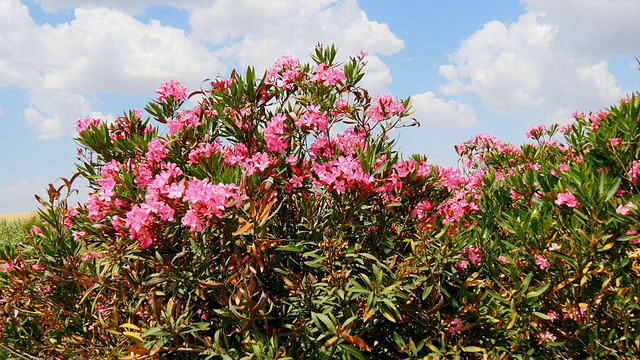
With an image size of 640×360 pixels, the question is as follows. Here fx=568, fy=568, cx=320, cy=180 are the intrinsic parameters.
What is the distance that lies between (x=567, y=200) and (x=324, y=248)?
138 centimetres

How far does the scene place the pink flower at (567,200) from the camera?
313 cm

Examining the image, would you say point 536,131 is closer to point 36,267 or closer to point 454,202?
point 454,202

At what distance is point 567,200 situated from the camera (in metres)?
3.14

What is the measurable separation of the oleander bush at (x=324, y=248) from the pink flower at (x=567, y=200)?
0.01m

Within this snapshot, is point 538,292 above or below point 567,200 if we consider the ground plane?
below

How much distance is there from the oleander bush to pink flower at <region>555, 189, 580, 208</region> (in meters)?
0.01

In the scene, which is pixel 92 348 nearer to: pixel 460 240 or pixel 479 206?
pixel 460 240

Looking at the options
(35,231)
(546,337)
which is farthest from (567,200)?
(35,231)

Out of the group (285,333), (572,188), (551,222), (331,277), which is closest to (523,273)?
A: (551,222)

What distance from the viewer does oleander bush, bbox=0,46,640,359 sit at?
112 inches


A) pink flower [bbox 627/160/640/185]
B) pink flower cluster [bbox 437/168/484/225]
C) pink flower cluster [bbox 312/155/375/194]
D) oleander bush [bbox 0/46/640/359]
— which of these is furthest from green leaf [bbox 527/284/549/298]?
pink flower cluster [bbox 312/155/375/194]

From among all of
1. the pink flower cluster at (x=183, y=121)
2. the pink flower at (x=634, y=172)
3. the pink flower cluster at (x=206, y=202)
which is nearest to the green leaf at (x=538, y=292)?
the pink flower at (x=634, y=172)

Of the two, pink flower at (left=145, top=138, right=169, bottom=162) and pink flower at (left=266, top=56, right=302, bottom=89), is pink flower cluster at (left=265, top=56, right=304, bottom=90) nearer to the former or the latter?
pink flower at (left=266, top=56, right=302, bottom=89)

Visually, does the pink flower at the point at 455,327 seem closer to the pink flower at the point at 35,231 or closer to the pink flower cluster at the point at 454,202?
the pink flower cluster at the point at 454,202
